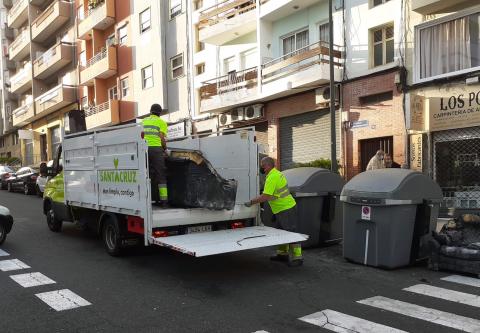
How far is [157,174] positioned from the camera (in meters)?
6.95

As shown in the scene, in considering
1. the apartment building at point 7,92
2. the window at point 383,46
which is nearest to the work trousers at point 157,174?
the window at point 383,46

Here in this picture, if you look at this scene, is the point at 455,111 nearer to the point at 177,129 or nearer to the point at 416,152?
the point at 416,152

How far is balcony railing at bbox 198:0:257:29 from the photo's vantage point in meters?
18.7

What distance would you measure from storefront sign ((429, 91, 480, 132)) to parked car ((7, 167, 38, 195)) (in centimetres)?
1612

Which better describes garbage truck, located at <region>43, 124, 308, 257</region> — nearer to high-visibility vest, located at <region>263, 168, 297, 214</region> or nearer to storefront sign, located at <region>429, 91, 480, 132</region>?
high-visibility vest, located at <region>263, 168, 297, 214</region>

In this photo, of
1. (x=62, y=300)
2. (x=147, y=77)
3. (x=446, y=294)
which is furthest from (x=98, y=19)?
(x=446, y=294)

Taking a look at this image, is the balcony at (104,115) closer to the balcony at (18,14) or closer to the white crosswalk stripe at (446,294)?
the balcony at (18,14)

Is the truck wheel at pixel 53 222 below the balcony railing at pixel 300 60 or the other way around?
below

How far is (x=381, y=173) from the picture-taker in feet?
22.6

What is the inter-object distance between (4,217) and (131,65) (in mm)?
19004

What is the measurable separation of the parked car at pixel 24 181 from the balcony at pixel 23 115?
58.0 ft

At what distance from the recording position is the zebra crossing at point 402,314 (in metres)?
4.31

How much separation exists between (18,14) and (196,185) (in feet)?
135

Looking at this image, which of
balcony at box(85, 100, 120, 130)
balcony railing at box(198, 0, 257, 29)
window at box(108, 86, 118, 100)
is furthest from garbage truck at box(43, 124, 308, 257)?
window at box(108, 86, 118, 100)
